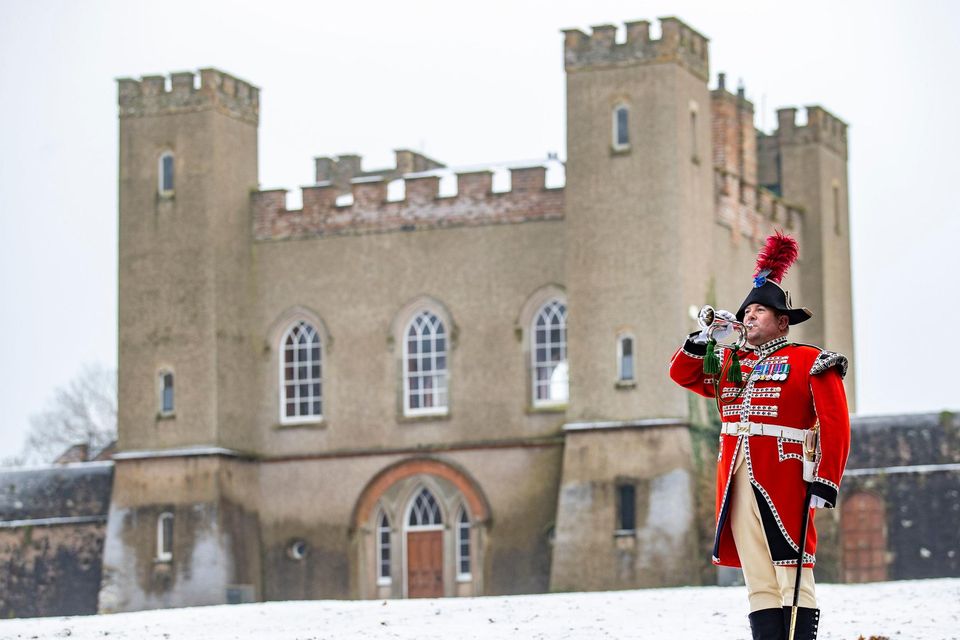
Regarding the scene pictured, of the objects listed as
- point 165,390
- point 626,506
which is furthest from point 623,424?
point 165,390

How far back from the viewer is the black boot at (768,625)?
10.7 metres

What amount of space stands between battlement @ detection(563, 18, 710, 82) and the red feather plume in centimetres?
2041

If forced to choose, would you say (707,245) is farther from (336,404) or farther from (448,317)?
(336,404)

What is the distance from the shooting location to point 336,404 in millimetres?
33469

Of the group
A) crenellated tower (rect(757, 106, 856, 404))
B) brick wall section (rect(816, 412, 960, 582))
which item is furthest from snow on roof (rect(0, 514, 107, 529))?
crenellated tower (rect(757, 106, 856, 404))

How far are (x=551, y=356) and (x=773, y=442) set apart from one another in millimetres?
21372

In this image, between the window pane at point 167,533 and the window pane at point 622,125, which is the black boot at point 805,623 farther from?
the window pane at point 167,533

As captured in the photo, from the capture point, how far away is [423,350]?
A: 109 feet

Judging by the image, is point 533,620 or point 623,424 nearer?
point 533,620

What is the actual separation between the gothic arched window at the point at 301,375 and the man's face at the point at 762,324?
22.8 metres

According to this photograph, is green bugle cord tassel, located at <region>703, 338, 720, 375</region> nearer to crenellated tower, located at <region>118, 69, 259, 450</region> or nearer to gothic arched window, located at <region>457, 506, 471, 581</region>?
gothic arched window, located at <region>457, 506, 471, 581</region>

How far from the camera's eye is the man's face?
36.7ft

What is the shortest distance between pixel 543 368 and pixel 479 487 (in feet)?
6.94

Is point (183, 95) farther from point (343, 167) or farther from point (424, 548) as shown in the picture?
point (424, 548)
